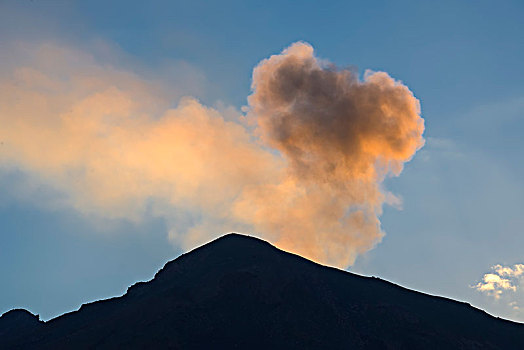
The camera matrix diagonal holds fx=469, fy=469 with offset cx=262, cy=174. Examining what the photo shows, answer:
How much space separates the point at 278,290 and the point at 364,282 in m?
17.2

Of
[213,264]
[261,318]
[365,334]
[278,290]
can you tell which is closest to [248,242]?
[213,264]

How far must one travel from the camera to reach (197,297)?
225ft

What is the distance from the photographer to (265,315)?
215ft

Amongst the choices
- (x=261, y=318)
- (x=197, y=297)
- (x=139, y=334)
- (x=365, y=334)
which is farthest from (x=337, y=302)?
(x=139, y=334)

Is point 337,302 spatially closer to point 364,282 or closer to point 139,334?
point 364,282

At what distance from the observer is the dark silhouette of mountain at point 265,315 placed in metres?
59.9

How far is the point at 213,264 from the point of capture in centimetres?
8212

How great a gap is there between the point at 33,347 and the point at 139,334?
19374 millimetres

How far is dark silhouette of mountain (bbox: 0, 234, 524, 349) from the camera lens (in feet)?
197

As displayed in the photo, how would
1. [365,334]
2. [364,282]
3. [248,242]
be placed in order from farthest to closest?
[248,242], [364,282], [365,334]

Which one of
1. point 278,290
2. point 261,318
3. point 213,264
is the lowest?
point 261,318

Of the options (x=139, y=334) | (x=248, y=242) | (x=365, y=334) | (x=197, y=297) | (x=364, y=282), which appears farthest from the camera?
(x=248, y=242)

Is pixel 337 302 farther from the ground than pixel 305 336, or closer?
farther from the ground

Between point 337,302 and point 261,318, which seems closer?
point 261,318
